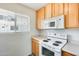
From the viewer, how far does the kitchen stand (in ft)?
3.15

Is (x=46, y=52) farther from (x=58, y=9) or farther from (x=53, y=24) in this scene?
(x=58, y=9)

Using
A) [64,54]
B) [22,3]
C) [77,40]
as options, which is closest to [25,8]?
[22,3]

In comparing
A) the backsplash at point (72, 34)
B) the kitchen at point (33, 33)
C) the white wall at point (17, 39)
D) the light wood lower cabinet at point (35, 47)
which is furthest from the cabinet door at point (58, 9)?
the light wood lower cabinet at point (35, 47)

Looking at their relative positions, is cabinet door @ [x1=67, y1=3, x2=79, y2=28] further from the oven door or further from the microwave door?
the oven door

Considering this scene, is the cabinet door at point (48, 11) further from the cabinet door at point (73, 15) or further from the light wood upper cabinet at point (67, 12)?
the cabinet door at point (73, 15)

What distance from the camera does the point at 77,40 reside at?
1222 millimetres

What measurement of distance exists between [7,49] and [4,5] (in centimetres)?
47

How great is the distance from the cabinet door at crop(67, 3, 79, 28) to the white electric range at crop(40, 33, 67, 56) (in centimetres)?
20

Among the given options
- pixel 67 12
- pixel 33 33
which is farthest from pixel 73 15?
pixel 33 33

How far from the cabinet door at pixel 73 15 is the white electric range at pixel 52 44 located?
200mm

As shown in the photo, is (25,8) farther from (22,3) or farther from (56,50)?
(56,50)

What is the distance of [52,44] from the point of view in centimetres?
112

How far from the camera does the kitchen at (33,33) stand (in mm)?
959

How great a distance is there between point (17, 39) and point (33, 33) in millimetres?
216
